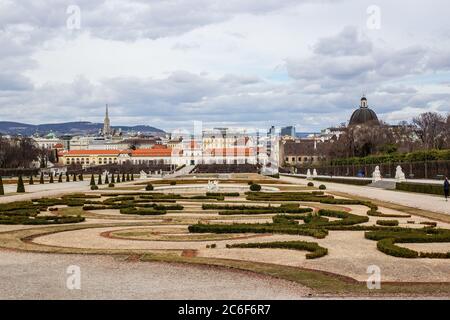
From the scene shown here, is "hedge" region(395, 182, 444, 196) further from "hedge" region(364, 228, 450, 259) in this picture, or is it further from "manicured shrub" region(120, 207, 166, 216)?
"hedge" region(364, 228, 450, 259)

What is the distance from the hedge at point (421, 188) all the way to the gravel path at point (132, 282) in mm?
19207

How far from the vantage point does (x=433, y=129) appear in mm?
64438

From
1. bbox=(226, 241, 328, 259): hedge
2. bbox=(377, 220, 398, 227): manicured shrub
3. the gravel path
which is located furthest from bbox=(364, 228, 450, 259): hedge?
the gravel path

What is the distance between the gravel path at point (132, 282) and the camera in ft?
21.3

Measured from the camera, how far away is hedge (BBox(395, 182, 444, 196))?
25078mm

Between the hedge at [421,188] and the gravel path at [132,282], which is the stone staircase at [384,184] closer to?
the hedge at [421,188]

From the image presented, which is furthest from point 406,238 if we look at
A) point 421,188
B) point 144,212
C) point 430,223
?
point 421,188

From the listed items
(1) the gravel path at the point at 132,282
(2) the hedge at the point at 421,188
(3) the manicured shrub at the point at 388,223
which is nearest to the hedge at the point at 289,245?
(1) the gravel path at the point at 132,282

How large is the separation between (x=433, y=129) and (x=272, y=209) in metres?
51.6

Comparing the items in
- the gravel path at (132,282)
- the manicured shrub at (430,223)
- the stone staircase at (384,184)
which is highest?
the gravel path at (132,282)

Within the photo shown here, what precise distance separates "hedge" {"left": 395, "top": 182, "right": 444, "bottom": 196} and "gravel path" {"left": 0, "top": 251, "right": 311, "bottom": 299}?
1921cm

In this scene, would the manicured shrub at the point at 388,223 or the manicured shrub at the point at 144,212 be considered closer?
the manicured shrub at the point at 388,223

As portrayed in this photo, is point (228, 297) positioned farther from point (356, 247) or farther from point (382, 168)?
point (382, 168)

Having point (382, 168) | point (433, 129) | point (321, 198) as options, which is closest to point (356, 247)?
point (321, 198)
